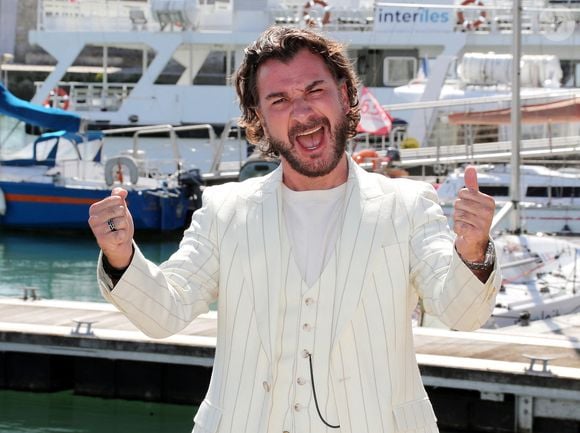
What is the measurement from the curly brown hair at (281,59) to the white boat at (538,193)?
1607cm

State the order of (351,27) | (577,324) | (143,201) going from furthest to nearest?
(351,27) < (143,201) < (577,324)

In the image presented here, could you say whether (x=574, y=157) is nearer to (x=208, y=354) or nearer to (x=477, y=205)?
(x=208, y=354)

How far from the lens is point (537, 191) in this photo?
67.1 ft

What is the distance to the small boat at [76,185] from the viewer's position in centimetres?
2170

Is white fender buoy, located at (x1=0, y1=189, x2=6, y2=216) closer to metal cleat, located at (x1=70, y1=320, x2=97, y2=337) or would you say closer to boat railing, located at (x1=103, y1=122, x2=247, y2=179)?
boat railing, located at (x1=103, y1=122, x2=247, y2=179)

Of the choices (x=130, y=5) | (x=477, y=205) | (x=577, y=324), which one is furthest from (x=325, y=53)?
(x=130, y=5)

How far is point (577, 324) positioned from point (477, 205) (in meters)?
8.80

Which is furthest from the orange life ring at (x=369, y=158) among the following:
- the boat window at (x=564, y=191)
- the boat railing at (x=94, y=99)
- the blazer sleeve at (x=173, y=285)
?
the blazer sleeve at (x=173, y=285)

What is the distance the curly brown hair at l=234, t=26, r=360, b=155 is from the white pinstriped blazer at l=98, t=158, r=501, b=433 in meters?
0.18

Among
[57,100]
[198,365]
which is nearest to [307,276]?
[198,365]

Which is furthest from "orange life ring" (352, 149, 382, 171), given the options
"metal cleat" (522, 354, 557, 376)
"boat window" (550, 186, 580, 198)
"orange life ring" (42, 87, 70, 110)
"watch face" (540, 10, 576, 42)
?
"metal cleat" (522, 354, 557, 376)

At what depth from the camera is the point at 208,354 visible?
8484mm

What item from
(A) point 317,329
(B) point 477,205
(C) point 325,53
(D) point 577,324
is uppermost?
(C) point 325,53

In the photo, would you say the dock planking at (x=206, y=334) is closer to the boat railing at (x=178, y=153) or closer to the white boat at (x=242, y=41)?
the boat railing at (x=178, y=153)
